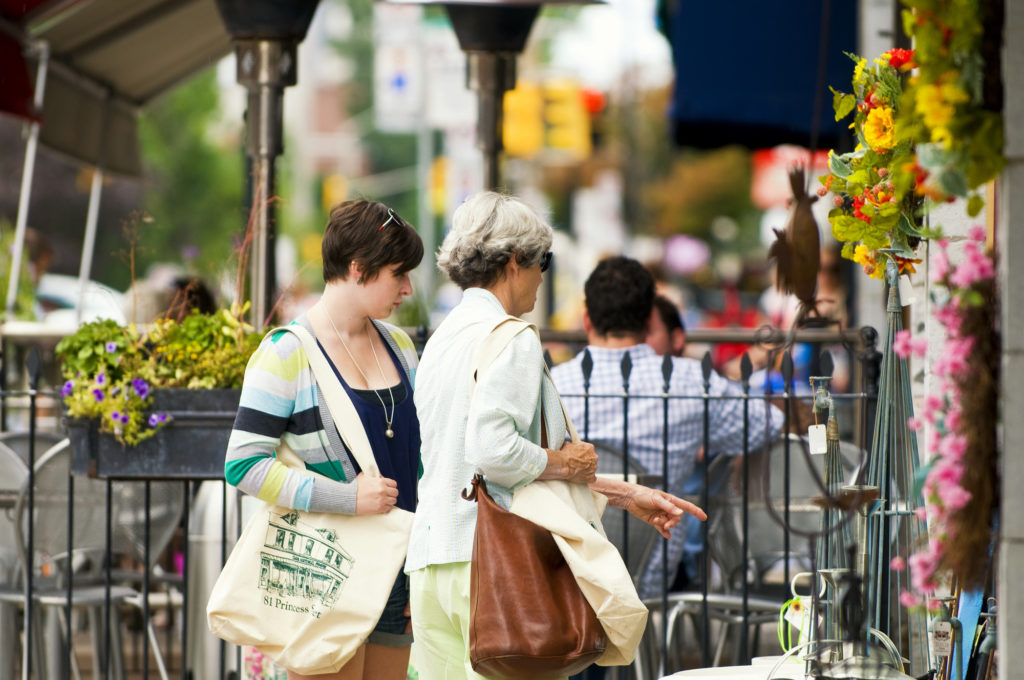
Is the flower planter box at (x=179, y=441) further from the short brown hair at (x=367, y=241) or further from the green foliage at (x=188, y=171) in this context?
the green foliage at (x=188, y=171)

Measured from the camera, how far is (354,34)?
5388 centimetres

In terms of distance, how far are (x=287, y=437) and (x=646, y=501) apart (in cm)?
91

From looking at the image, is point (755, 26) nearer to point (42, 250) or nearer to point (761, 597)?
point (761, 597)

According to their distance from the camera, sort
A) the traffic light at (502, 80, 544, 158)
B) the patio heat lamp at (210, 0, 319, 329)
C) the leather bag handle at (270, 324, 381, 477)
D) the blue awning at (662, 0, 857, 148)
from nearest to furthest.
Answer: the leather bag handle at (270, 324, 381, 477)
the patio heat lamp at (210, 0, 319, 329)
the blue awning at (662, 0, 857, 148)
the traffic light at (502, 80, 544, 158)

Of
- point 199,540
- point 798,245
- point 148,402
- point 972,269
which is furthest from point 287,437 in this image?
point 972,269

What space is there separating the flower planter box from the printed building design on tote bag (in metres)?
0.93

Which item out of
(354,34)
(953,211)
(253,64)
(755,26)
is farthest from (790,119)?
(354,34)

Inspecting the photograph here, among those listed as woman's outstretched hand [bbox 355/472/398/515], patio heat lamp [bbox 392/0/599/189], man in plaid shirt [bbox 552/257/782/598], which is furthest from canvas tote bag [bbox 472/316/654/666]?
patio heat lamp [bbox 392/0/599/189]

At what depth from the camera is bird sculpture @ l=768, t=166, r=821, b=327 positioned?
3.72 m

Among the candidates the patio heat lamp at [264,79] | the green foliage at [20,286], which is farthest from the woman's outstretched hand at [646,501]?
the green foliage at [20,286]

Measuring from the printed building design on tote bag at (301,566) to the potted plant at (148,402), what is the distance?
91 centimetres

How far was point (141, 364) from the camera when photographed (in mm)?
4309

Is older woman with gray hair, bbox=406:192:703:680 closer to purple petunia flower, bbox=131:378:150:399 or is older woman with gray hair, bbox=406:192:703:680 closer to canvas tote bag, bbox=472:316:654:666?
canvas tote bag, bbox=472:316:654:666

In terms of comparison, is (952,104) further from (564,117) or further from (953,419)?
(564,117)
